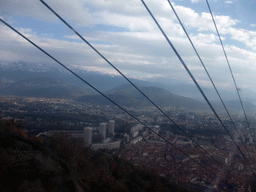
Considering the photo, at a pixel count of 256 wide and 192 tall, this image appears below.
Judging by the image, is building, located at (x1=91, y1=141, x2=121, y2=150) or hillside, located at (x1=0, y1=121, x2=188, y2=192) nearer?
hillside, located at (x1=0, y1=121, x2=188, y2=192)

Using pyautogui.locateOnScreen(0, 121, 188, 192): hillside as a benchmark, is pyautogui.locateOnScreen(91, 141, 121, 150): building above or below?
below

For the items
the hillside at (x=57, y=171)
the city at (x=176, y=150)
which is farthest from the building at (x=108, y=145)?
the hillside at (x=57, y=171)

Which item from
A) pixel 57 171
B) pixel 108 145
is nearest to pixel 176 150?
pixel 108 145

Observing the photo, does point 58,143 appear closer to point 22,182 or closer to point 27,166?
point 27,166

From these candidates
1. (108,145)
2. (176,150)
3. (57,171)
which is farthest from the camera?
(108,145)

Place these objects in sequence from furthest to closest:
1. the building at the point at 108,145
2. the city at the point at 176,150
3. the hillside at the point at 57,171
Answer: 1. the building at the point at 108,145
2. the city at the point at 176,150
3. the hillside at the point at 57,171

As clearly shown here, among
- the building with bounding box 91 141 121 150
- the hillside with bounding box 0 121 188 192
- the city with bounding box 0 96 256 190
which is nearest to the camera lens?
the hillside with bounding box 0 121 188 192

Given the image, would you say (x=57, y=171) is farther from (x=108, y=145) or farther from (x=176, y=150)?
(x=176, y=150)

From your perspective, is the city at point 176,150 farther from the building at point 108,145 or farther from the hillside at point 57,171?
the hillside at point 57,171

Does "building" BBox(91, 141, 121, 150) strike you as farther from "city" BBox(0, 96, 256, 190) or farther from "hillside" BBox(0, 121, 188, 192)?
"hillside" BBox(0, 121, 188, 192)

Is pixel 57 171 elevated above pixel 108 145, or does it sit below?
above

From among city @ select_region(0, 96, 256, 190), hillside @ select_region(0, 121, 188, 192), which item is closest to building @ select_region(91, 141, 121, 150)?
city @ select_region(0, 96, 256, 190)
